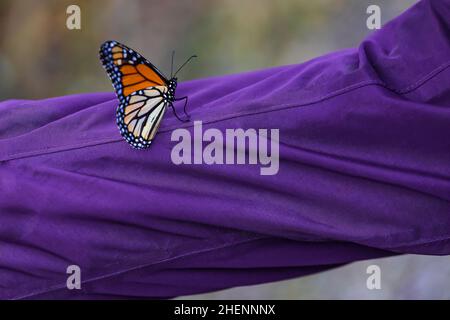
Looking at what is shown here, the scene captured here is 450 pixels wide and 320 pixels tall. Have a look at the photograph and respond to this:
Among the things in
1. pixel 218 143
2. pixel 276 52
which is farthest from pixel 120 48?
pixel 276 52

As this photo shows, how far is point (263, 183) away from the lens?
703 mm

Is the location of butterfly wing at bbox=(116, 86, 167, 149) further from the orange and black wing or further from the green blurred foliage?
the green blurred foliage

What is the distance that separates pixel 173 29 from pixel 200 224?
124 cm

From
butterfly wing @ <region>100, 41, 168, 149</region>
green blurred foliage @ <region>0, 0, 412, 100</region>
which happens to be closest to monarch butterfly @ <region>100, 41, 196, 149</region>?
butterfly wing @ <region>100, 41, 168, 149</region>

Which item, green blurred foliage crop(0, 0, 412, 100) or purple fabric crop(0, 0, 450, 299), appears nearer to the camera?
purple fabric crop(0, 0, 450, 299)

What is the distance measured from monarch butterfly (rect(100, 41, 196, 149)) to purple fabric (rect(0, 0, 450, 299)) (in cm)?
2

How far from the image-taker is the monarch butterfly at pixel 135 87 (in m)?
0.73

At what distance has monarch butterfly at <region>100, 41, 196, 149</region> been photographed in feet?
2.38

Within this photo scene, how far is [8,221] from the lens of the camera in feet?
2.44

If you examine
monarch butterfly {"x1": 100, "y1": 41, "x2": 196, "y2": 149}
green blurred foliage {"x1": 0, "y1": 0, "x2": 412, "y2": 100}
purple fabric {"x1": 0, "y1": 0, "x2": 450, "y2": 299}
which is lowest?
purple fabric {"x1": 0, "y1": 0, "x2": 450, "y2": 299}

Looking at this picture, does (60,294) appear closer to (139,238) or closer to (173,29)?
(139,238)

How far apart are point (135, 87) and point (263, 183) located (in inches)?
7.1

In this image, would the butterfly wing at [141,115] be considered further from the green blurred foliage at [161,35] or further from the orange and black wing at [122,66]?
the green blurred foliage at [161,35]

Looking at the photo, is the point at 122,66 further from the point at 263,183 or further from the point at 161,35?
the point at 161,35
